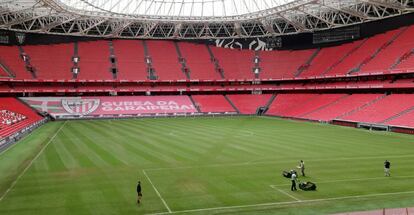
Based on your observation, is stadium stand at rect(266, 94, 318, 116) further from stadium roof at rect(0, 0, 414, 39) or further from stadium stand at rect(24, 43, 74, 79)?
stadium stand at rect(24, 43, 74, 79)

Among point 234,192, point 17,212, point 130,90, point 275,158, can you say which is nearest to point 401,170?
point 275,158

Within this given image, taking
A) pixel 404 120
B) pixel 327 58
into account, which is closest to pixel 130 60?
pixel 327 58

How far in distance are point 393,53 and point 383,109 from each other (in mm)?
15587

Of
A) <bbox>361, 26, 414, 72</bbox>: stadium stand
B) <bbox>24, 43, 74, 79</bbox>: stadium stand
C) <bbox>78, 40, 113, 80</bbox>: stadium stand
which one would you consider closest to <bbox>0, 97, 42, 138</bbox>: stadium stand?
<bbox>24, 43, 74, 79</bbox>: stadium stand

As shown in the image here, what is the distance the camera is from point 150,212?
18.0 meters

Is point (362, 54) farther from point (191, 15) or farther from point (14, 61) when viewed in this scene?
point (14, 61)

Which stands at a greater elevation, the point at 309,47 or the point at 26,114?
the point at 309,47

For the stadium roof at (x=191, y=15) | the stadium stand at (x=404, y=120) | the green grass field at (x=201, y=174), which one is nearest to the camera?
the green grass field at (x=201, y=174)

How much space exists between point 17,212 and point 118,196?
482 cm

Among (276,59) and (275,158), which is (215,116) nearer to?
(276,59)

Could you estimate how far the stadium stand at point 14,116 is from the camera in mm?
44350

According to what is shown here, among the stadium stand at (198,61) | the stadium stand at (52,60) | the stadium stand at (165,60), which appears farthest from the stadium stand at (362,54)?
the stadium stand at (52,60)

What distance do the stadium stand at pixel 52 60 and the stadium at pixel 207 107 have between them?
36 cm

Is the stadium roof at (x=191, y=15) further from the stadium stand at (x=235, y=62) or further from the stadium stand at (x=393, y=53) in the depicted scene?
the stadium stand at (x=393, y=53)
